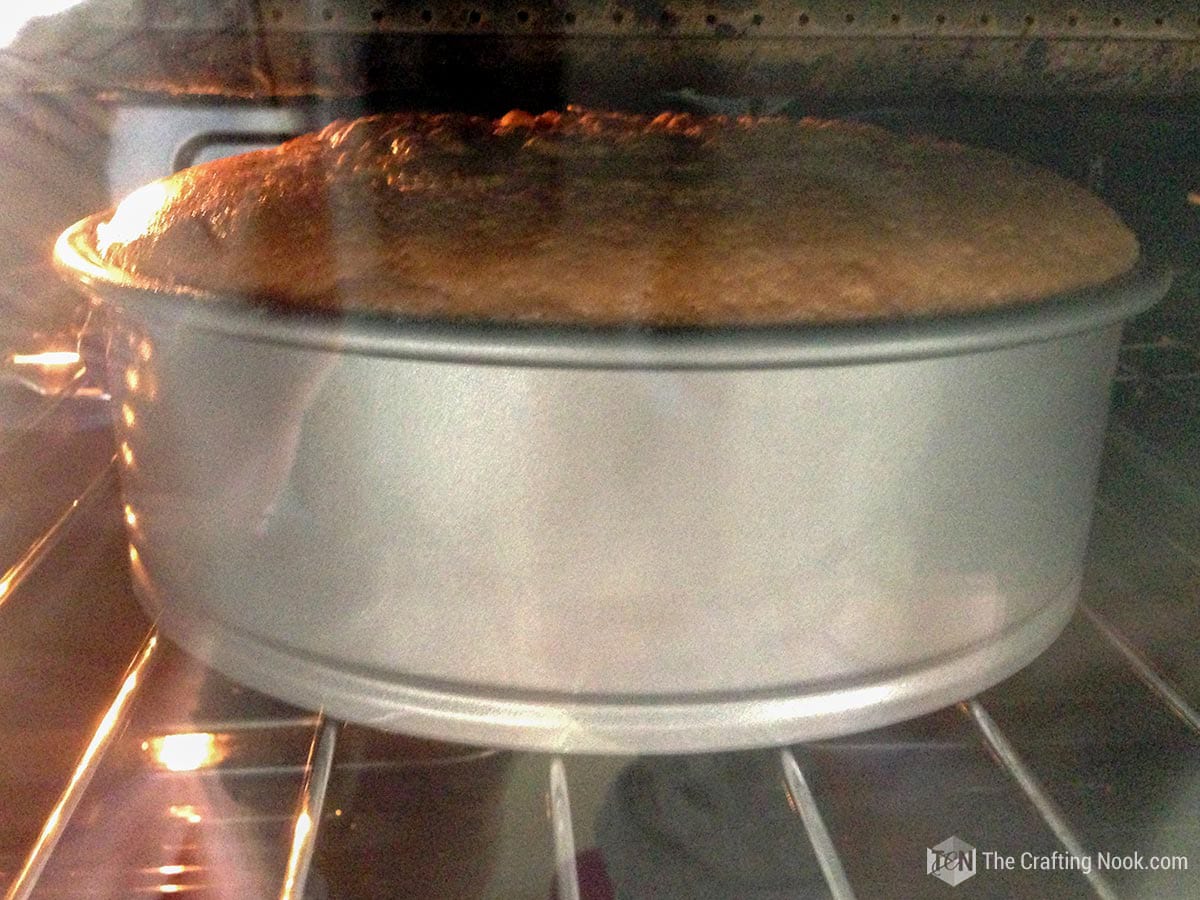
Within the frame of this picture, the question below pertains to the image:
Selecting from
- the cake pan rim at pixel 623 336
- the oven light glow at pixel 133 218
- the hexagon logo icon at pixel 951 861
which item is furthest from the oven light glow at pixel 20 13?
the hexagon logo icon at pixel 951 861

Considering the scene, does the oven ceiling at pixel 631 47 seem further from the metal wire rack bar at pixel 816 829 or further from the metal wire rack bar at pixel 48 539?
the metal wire rack bar at pixel 816 829

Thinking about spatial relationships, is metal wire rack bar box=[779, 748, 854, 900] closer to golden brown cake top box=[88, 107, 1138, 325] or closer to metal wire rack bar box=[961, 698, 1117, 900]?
metal wire rack bar box=[961, 698, 1117, 900]

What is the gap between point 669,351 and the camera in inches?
18.7

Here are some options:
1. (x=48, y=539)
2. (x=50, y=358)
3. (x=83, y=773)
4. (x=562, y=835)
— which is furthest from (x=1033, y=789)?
(x=50, y=358)

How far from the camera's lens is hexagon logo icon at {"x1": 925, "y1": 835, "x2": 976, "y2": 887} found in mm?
529

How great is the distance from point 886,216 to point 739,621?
0.23 metres

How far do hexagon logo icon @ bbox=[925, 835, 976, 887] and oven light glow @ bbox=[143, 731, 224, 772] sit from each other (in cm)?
39

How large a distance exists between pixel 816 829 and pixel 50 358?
0.83 m

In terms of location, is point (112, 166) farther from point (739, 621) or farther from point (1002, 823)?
point (1002, 823)

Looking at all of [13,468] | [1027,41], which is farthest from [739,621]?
[13,468]

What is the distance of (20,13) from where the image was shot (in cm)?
64

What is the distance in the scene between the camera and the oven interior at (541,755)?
0.54 metres

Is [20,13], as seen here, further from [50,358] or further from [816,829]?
[816,829]

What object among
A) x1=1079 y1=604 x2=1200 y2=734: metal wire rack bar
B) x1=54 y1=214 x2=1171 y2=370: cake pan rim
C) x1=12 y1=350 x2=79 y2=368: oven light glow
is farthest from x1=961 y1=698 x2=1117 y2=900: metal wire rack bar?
x1=12 y1=350 x2=79 y2=368: oven light glow
